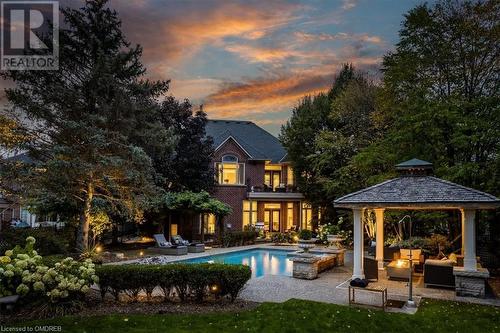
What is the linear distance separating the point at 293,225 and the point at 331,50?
17.5 m

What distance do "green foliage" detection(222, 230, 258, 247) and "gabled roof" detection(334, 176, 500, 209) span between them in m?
13.2

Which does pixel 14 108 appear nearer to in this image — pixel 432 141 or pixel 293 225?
pixel 432 141

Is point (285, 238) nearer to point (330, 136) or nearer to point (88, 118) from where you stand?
point (330, 136)

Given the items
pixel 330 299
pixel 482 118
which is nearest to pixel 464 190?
pixel 482 118

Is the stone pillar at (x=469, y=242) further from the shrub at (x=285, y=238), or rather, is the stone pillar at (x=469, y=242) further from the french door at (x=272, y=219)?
the french door at (x=272, y=219)

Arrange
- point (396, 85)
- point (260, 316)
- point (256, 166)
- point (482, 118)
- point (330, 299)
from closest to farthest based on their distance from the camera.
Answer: point (260, 316), point (330, 299), point (482, 118), point (396, 85), point (256, 166)

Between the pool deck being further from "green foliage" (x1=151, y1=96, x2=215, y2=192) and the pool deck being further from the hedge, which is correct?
"green foliage" (x1=151, y1=96, x2=215, y2=192)

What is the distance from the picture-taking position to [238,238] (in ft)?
86.4

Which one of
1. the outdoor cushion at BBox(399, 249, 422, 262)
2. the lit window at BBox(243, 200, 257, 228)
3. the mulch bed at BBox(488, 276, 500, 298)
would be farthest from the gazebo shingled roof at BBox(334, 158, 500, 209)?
the lit window at BBox(243, 200, 257, 228)

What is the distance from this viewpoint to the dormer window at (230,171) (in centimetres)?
3072

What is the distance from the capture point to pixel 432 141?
1670 cm

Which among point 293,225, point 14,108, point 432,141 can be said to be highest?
point 14,108

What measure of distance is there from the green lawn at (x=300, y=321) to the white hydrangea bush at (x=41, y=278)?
0.71 metres

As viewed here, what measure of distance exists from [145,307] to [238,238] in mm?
17060
